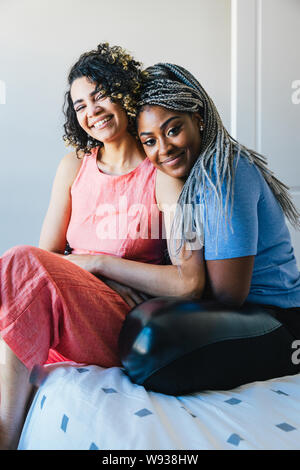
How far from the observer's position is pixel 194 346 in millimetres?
827

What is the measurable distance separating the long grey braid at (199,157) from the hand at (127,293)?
0.48 feet

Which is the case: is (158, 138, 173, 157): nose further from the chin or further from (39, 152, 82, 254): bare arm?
(39, 152, 82, 254): bare arm

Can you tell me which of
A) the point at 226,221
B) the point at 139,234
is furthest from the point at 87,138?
the point at 226,221

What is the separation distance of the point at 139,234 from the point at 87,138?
0.41m

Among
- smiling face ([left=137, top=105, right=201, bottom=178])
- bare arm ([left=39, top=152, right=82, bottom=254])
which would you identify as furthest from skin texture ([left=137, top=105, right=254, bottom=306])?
bare arm ([left=39, top=152, right=82, bottom=254])

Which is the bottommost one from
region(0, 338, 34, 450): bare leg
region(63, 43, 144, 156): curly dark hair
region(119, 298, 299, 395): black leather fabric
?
region(0, 338, 34, 450): bare leg

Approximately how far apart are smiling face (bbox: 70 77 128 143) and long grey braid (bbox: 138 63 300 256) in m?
0.12

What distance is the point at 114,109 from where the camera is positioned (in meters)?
1.21

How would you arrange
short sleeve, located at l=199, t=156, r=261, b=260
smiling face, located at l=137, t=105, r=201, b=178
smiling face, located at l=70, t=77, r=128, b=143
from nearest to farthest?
short sleeve, located at l=199, t=156, r=261, b=260, smiling face, located at l=137, t=105, r=201, b=178, smiling face, located at l=70, t=77, r=128, b=143

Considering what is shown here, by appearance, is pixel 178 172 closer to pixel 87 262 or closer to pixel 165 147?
pixel 165 147

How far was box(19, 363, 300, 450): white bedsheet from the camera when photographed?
68 cm

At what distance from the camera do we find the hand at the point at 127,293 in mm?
1105
